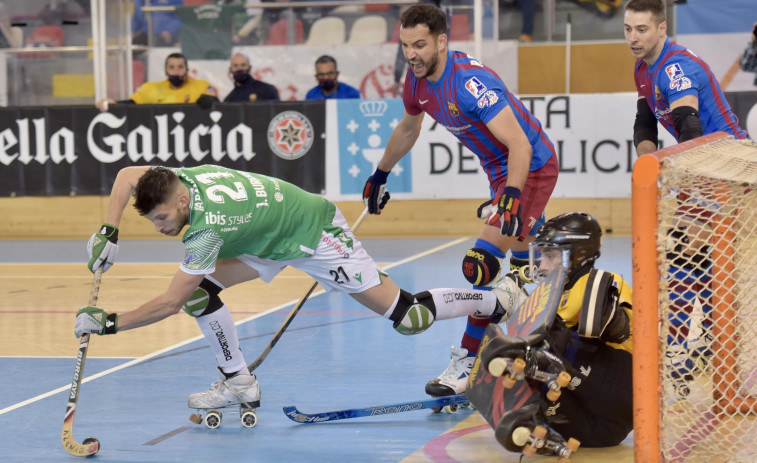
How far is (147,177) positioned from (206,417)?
1129mm

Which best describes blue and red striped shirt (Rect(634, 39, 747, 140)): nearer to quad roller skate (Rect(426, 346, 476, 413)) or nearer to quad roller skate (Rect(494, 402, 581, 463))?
quad roller skate (Rect(426, 346, 476, 413))

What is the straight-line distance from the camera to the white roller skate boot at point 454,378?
495 cm

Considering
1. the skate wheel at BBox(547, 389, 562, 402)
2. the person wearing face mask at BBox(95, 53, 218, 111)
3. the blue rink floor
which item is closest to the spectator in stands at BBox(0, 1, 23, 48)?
the person wearing face mask at BBox(95, 53, 218, 111)

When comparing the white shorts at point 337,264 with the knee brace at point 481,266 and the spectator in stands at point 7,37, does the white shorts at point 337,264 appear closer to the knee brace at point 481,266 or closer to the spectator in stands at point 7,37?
the knee brace at point 481,266

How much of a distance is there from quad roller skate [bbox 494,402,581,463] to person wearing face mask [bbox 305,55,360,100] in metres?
8.68

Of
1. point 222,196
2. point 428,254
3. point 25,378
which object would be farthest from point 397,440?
point 428,254

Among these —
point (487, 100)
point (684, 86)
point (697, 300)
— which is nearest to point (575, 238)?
point (697, 300)

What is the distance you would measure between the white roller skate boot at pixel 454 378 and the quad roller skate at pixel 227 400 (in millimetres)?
832

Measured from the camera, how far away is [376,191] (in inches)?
224

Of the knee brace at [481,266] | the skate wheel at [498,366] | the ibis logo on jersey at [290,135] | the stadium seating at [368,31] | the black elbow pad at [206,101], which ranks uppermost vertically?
the stadium seating at [368,31]

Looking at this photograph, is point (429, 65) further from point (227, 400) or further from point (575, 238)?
point (227, 400)

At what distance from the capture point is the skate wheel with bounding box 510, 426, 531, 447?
11.9 ft

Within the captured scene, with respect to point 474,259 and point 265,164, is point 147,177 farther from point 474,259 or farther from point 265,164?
point 265,164

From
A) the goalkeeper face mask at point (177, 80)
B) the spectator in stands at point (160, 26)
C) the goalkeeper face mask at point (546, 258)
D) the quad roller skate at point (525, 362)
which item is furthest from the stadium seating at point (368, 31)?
the quad roller skate at point (525, 362)
